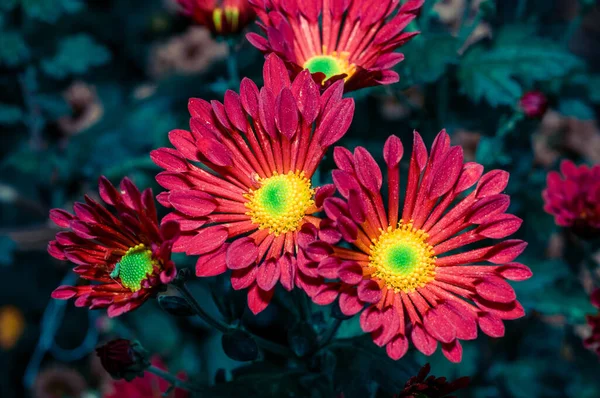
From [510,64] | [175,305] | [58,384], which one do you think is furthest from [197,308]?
[58,384]

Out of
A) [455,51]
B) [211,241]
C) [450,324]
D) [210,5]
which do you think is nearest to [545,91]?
[455,51]

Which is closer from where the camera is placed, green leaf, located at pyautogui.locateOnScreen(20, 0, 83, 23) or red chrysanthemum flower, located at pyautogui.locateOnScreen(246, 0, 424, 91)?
red chrysanthemum flower, located at pyautogui.locateOnScreen(246, 0, 424, 91)

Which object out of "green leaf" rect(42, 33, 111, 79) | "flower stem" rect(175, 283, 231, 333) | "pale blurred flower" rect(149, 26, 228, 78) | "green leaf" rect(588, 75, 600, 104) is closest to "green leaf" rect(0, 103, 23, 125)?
"green leaf" rect(42, 33, 111, 79)

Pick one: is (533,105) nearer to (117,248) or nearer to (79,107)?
(117,248)

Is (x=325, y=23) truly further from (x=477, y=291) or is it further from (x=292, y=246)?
(x=477, y=291)

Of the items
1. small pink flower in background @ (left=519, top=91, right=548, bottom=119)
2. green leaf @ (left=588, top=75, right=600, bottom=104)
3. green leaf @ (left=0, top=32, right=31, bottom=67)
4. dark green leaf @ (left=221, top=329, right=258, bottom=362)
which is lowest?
dark green leaf @ (left=221, top=329, right=258, bottom=362)

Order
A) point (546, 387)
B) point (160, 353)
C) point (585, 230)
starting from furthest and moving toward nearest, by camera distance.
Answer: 1. point (160, 353)
2. point (546, 387)
3. point (585, 230)

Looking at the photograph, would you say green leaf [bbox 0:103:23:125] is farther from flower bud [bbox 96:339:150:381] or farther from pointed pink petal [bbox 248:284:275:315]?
pointed pink petal [bbox 248:284:275:315]

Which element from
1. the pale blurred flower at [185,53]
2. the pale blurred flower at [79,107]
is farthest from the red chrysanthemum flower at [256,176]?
the pale blurred flower at [79,107]

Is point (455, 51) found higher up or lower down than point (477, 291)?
higher up
